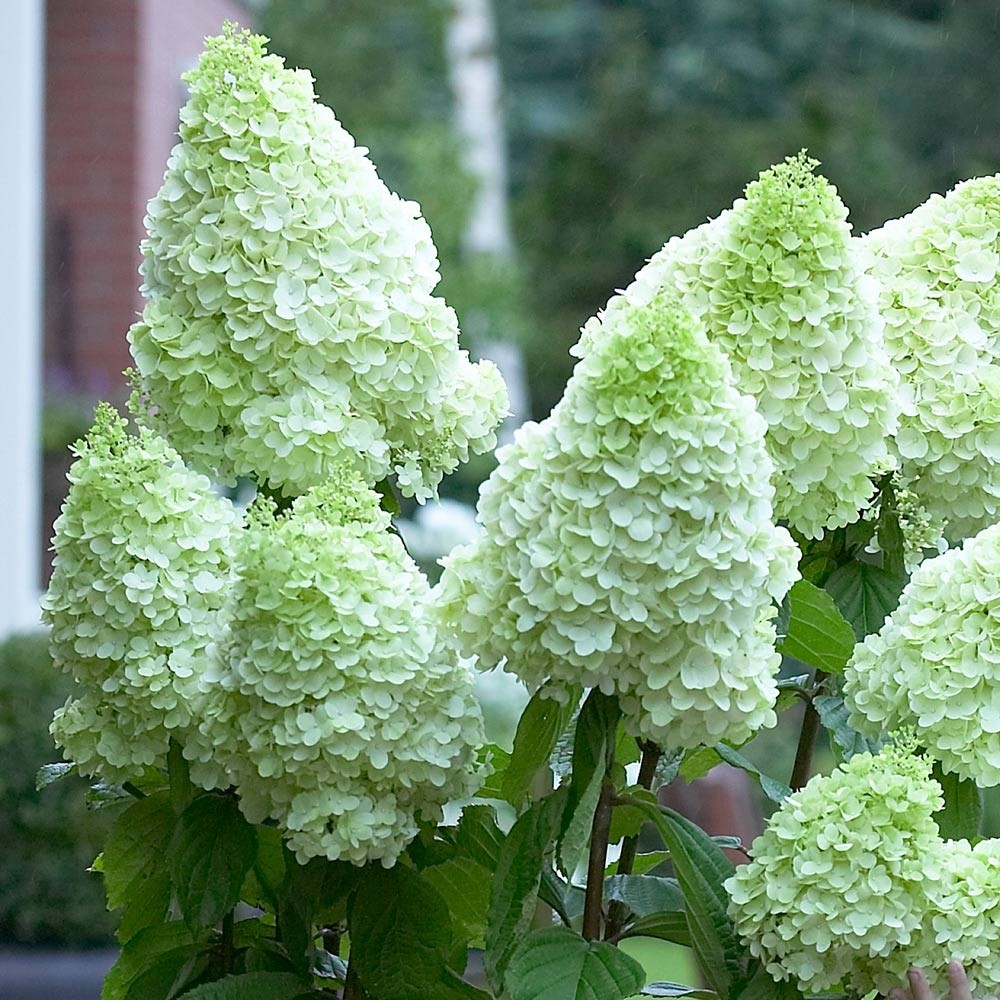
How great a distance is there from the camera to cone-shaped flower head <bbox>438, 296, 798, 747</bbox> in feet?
2.63

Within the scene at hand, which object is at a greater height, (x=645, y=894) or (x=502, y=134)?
(x=502, y=134)

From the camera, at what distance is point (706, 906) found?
0.90 meters

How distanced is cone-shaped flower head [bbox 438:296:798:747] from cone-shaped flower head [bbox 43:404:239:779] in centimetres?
17

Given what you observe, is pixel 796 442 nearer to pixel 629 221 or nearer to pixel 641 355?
pixel 641 355

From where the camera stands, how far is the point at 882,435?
95 centimetres

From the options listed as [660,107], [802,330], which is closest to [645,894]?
[802,330]

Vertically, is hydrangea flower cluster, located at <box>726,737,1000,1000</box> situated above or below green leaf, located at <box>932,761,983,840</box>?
below

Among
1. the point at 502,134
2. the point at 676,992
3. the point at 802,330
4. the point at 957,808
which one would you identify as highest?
the point at 502,134

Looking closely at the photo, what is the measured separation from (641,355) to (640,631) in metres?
0.13

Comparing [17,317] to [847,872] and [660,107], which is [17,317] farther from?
[660,107]

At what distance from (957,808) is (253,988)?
0.41 m

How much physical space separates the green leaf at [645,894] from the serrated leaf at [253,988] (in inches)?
7.4

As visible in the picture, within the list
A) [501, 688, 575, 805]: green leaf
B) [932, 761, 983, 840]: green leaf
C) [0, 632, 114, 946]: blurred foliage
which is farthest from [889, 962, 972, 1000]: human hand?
[0, 632, 114, 946]: blurred foliage

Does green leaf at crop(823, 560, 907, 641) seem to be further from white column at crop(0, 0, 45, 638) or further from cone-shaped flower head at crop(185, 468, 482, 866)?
white column at crop(0, 0, 45, 638)
